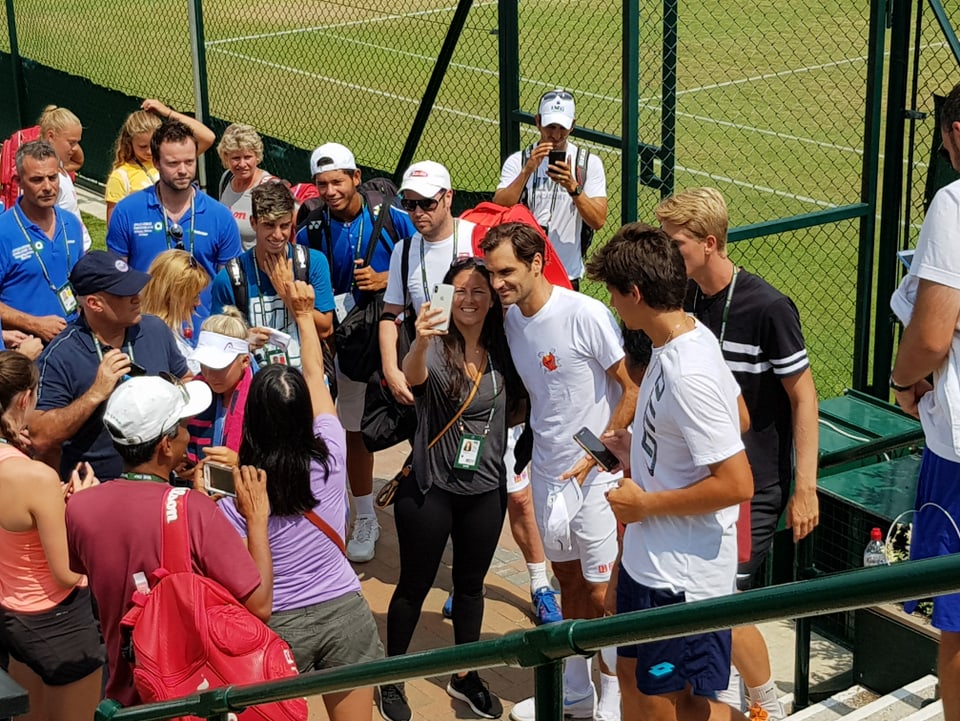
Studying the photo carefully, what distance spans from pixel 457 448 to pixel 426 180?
1333mm

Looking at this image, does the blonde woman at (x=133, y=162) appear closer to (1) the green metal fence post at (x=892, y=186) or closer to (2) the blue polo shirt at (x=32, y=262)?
(2) the blue polo shirt at (x=32, y=262)

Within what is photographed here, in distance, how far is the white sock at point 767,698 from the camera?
16.0ft

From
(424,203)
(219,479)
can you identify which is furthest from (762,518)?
(424,203)

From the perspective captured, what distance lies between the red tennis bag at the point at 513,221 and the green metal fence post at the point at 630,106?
2.70 ft

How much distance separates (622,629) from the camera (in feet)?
7.91

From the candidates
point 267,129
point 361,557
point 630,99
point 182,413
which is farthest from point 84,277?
point 267,129

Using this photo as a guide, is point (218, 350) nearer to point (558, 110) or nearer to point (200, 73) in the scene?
point (558, 110)

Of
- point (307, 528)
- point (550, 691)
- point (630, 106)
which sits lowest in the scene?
point (307, 528)

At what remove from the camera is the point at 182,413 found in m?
4.07

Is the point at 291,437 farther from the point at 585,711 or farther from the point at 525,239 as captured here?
the point at 585,711

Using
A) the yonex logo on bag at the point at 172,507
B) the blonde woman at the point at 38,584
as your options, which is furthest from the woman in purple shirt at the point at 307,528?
the blonde woman at the point at 38,584

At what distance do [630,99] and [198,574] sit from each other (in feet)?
13.4

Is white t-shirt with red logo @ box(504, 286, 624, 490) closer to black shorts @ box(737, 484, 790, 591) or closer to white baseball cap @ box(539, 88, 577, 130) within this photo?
black shorts @ box(737, 484, 790, 591)

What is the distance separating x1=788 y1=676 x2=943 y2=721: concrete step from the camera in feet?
15.9
